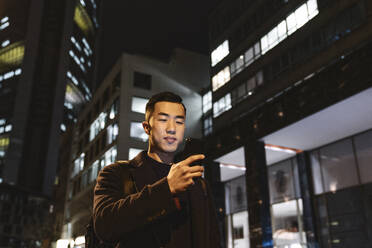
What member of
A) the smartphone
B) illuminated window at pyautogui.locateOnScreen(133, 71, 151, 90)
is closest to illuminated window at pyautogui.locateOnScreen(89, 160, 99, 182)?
illuminated window at pyautogui.locateOnScreen(133, 71, 151, 90)

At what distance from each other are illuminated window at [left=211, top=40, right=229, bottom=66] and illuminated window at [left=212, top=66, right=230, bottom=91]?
1.23 m

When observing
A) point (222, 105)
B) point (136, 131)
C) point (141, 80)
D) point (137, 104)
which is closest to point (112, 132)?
point (136, 131)

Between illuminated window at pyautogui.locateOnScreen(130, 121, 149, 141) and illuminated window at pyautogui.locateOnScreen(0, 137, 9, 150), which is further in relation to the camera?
illuminated window at pyautogui.locateOnScreen(0, 137, 9, 150)

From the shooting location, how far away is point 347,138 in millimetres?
18906

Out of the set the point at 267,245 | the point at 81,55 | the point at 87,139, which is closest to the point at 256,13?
Answer: the point at 267,245

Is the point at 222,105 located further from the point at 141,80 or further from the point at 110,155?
the point at 110,155

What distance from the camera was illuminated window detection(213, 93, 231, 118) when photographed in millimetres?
27109

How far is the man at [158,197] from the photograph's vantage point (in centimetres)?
173

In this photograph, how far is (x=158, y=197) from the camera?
1.72 meters

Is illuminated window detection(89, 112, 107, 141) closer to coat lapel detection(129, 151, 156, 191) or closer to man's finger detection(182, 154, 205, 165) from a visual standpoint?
coat lapel detection(129, 151, 156, 191)

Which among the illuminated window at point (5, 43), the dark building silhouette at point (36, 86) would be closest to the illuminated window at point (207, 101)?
the dark building silhouette at point (36, 86)

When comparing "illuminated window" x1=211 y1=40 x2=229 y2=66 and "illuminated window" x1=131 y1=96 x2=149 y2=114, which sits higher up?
"illuminated window" x1=211 y1=40 x2=229 y2=66

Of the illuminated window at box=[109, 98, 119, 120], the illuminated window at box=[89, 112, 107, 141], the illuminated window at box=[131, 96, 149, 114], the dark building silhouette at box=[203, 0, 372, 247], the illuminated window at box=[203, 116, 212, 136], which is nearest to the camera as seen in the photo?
the dark building silhouette at box=[203, 0, 372, 247]

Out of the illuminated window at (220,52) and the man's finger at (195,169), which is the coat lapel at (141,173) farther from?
the illuminated window at (220,52)
